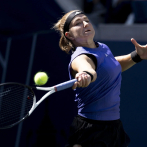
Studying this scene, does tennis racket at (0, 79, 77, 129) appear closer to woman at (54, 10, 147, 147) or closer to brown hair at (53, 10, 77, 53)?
brown hair at (53, 10, 77, 53)

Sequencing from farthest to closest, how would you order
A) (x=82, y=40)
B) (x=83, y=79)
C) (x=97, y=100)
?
(x=82, y=40), (x=97, y=100), (x=83, y=79)

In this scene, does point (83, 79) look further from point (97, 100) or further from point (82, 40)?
point (82, 40)

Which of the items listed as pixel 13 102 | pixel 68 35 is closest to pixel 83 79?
pixel 68 35

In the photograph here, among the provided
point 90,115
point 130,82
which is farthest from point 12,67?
point 90,115

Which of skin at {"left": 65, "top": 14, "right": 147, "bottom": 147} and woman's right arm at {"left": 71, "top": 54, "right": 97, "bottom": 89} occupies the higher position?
skin at {"left": 65, "top": 14, "right": 147, "bottom": 147}

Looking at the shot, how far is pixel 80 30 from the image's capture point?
7.14ft

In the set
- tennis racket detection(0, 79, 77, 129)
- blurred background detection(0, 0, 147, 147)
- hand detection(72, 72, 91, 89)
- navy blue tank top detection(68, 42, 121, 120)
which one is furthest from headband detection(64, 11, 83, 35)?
blurred background detection(0, 0, 147, 147)

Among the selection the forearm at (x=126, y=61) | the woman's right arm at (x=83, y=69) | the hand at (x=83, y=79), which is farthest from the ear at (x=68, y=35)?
the hand at (x=83, y=79)

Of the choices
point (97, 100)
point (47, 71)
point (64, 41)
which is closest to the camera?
point (97, 100)

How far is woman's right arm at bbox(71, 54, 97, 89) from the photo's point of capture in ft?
5.50

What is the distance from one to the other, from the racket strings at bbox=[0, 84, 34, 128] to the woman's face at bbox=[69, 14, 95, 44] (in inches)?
36.1

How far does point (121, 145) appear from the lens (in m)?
2.15

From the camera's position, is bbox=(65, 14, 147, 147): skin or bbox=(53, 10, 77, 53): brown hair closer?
bbox=(65, 14, 147, 147): skin

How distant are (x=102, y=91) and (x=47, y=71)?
148 centimetres
